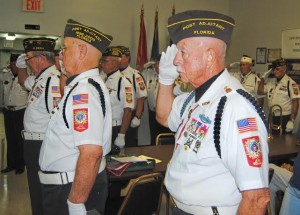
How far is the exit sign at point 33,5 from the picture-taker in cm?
646

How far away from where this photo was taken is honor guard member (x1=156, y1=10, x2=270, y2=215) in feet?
4.08

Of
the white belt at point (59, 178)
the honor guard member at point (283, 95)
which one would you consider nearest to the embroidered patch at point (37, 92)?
the white belt at point (59, 178)

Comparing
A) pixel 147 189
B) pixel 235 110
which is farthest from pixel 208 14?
pixel 147 189

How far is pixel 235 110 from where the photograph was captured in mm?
1286

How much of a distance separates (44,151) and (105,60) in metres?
3.02

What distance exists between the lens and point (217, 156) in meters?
1.34

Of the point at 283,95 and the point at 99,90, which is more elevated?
the point at 99,90

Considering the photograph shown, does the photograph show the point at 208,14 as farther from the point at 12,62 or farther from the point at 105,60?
the point at 12,62

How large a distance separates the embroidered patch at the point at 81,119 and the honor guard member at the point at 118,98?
2823mm

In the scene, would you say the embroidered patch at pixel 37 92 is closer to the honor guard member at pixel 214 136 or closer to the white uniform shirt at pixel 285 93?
the honor guard member at pixel 214 136

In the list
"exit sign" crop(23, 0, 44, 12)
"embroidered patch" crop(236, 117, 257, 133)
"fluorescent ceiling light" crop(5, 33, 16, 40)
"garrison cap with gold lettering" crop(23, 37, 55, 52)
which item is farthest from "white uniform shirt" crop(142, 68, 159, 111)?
"embroidered patch" crop(236, 117, 257, 133)

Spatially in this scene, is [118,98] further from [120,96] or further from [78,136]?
[78,136]

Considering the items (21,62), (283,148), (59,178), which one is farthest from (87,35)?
(283,148)

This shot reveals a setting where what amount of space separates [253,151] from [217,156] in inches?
5.7
